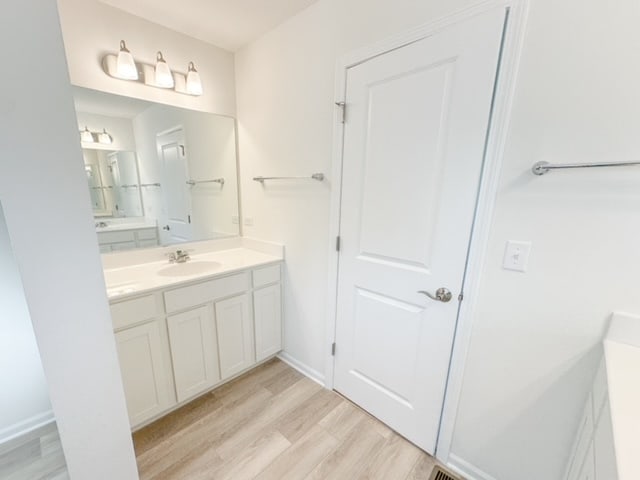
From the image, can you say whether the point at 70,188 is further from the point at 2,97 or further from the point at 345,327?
the point at 345,327

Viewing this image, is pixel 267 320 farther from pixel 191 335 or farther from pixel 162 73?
pixel 162 73

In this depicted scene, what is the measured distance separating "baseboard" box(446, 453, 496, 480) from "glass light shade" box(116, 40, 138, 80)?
2.82m

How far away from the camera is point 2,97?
2.17 ft

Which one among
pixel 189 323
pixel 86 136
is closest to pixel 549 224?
pixel 189 323

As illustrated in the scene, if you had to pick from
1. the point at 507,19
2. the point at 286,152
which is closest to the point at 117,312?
the point at 286,152

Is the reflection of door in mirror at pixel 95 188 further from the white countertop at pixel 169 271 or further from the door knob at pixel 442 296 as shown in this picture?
the door knob at pixel 442 296

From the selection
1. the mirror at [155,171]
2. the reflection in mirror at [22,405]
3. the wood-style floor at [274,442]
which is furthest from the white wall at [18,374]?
the mirror at [155,171]

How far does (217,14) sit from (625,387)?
8.16 feet

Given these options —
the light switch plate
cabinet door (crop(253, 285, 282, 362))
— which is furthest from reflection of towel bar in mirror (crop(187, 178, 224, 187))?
the light switch plate

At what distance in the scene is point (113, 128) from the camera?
1715mm

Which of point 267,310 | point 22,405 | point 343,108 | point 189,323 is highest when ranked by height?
point 343,108

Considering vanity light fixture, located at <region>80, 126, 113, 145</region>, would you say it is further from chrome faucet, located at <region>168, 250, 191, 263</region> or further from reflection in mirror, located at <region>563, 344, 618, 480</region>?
reflection in mirror, located at <region>563, 344, 618, 480</region>

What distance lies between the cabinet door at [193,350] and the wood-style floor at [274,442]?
169mm

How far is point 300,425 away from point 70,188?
5.44 feet
